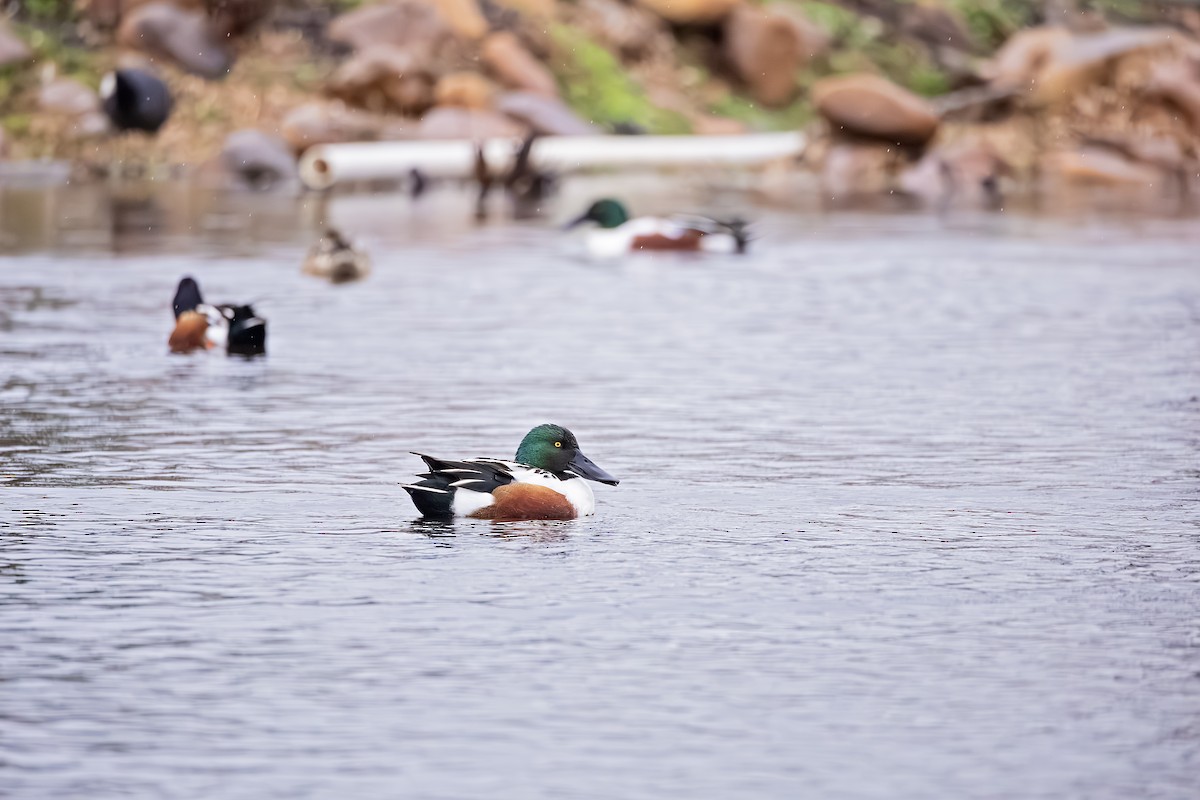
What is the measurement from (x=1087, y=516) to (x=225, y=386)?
23.4ft

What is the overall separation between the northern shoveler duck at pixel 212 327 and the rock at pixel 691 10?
130 ft

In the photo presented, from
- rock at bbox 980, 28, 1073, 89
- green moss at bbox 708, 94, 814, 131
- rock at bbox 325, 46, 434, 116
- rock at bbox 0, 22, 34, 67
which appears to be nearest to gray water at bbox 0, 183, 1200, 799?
rock at bbox 0, 22, 34, 67

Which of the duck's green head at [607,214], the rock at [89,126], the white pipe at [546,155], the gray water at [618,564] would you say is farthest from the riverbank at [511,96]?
the gray water at [618,564]

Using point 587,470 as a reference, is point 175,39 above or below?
above

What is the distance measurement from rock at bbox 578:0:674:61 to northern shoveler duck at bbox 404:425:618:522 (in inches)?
1775

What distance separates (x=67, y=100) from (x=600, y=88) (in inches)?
525

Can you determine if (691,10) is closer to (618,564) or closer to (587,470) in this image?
(587,470)

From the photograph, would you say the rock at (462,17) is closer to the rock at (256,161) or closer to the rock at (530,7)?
the rock at (530,7)

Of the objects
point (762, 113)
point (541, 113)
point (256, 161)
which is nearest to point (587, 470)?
point (256, 161)

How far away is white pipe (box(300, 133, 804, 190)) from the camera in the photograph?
1687 inches

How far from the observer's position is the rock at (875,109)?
4703 centimetres

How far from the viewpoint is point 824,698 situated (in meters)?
8.38

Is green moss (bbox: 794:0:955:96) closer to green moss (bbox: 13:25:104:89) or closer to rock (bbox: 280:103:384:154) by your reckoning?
rock (bbox: 280:103:384:154)

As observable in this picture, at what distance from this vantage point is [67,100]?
44.0 meters
